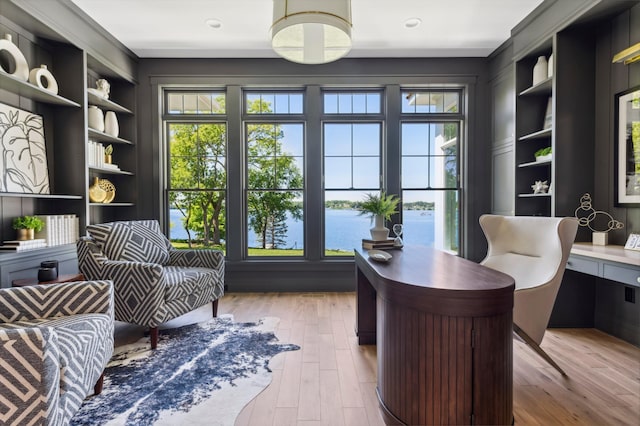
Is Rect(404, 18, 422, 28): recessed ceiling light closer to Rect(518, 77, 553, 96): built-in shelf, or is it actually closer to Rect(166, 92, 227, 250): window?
Rect(518, 77, 553, 96): built-in shelf

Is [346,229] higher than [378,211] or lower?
lower

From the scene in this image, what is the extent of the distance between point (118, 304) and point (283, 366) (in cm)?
135

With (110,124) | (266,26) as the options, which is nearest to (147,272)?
(110,124)

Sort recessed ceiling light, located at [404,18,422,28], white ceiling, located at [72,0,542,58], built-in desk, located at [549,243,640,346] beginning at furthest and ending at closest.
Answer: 1. recessed ceiling light, located at [404,18,422,28]
2. white ceiling, located at [72,0,542,58]
3. built-in desk, located at [549,243,640,346]

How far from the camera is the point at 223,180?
4305 millimetres

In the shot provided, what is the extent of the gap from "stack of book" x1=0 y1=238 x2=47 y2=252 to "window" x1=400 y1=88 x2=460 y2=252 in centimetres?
381

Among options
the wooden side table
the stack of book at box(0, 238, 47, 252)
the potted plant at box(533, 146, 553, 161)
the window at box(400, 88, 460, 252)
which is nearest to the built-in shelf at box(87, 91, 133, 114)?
the stack of book at box(0, 238, 47, 252)

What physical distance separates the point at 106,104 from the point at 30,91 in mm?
977

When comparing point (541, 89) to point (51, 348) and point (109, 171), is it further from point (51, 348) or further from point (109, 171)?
point (109, 171)

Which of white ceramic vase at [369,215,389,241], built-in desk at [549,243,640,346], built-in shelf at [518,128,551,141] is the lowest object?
built-in desk at [549,243,640,346]

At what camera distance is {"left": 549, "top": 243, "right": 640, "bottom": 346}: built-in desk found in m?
2.15

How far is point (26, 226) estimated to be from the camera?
107 inches

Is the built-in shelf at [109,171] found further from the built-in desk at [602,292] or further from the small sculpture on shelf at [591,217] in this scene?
the small sculpture on shelf at [591,217]

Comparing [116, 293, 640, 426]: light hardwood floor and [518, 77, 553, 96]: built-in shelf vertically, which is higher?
[518, 77, 553, 96]: built-in shelf
